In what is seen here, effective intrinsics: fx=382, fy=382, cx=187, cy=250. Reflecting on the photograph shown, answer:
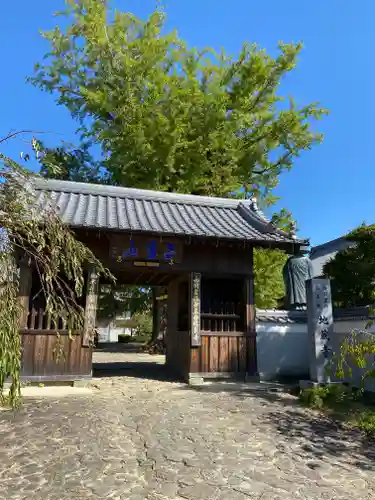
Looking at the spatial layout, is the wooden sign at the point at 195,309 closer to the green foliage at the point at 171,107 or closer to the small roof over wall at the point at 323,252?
the green foliage at the point at 171,107

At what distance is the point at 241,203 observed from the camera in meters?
13.7

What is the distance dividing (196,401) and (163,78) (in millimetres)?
17708

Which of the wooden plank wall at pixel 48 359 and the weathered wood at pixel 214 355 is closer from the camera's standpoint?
the wooden plank wall at pixel 48 359

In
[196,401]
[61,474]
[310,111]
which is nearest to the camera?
[61,474]

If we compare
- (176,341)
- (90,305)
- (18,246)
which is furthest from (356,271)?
(18,246)

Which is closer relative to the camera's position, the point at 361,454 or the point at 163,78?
the point at 361,454

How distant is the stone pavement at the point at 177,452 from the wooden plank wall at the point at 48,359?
1.65 metres

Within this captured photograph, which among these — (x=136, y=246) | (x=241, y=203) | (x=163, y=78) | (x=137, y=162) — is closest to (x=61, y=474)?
(x=136, y=246)

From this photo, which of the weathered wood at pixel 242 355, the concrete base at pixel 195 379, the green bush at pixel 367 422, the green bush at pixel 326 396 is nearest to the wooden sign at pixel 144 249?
the weathered wood at pixel 242 355

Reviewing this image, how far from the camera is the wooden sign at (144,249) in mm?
10180

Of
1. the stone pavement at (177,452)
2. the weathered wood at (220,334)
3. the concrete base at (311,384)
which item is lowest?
the stone pavement at (177,452)

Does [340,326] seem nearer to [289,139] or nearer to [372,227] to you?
[372,227]

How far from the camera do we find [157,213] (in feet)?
38.9

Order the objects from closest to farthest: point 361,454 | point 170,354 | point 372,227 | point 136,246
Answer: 1. point 361,454
2. point 136,246
3. point 372,227
4. point 170,354
